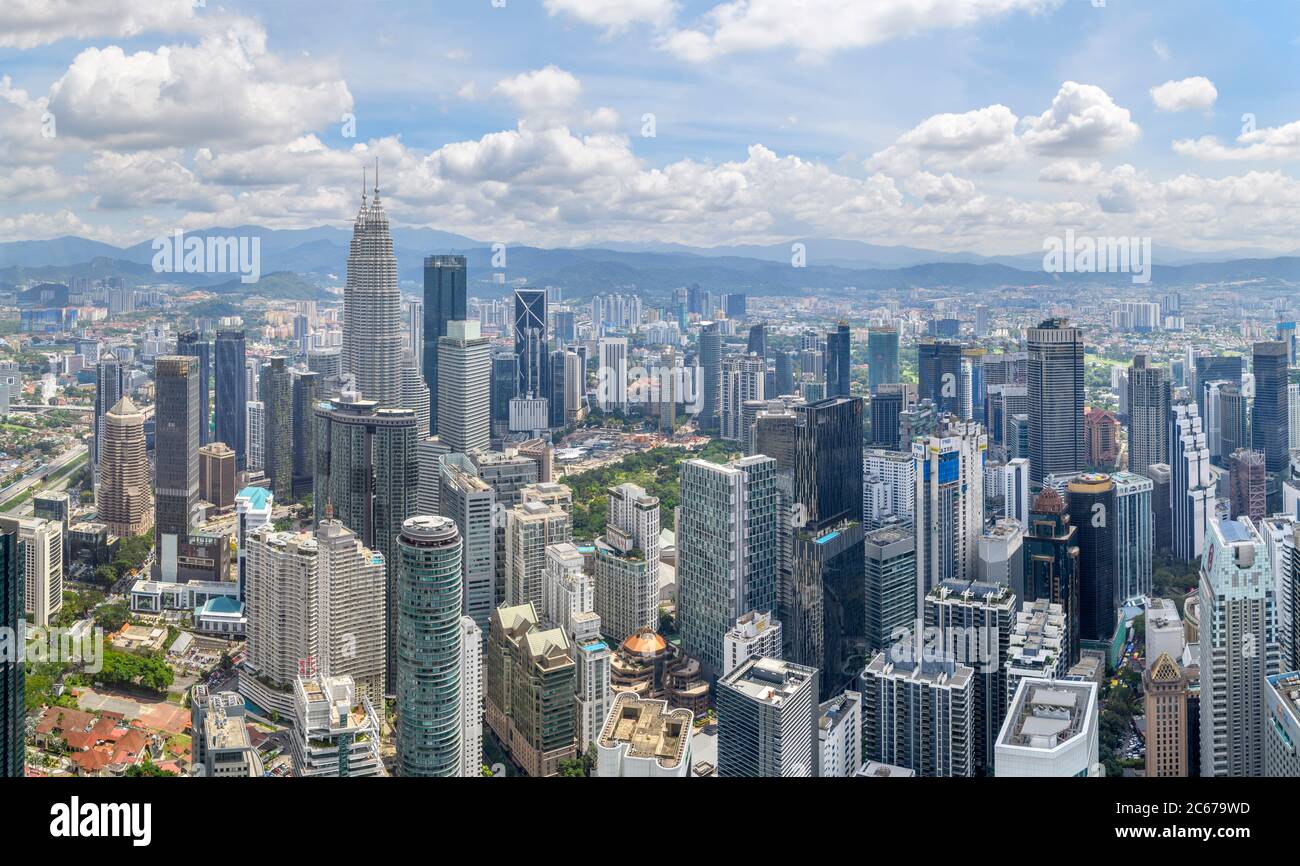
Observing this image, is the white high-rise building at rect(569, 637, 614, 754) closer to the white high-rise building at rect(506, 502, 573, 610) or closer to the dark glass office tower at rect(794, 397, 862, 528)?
the white high-rise building at rect(506, 502, 573, 610)

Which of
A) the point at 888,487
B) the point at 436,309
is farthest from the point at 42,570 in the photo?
the point at 888,487

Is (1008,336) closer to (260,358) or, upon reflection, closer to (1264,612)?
(1264,612)

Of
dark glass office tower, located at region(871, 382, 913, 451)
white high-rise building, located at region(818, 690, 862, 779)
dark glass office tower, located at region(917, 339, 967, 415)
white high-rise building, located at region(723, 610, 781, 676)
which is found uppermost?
dark glass office tower, located at region(917, 339, 967, 415)

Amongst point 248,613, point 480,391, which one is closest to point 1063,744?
point 248,613

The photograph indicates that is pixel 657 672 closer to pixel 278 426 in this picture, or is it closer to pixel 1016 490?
pixel 1016 490

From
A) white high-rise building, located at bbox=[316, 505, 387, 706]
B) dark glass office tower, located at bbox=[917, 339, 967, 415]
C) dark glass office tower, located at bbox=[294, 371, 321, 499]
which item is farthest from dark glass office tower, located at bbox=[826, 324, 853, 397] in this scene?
dark glass office tower, located at bbox=[294, 371, 321, 499]

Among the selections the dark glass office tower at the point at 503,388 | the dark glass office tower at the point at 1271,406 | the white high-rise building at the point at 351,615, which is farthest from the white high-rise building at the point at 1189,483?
the dark glass office tower at the point at 503,388
